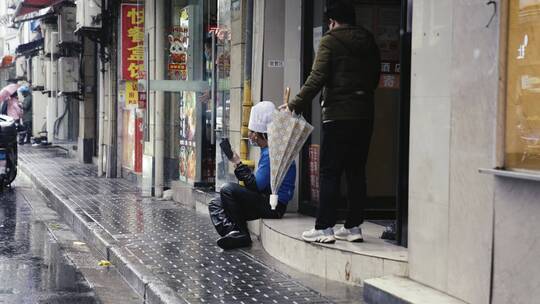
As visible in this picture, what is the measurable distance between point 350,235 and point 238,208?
5.37ft

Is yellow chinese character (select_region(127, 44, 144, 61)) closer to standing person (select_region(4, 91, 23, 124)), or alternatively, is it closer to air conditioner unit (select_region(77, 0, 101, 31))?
air conditioner unit (select_region(77, 0, 101, 31))

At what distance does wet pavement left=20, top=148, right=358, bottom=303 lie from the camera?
6336 millimetres

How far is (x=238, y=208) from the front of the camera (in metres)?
8.20

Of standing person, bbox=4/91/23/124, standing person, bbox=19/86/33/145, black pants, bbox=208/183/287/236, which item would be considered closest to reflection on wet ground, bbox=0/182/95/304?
black pants, bbox=208/183/287/236

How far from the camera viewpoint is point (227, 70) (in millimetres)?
10656

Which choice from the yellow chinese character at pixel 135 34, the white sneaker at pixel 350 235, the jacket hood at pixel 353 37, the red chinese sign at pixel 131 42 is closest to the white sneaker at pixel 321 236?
the white sneaker at pixel 350 235

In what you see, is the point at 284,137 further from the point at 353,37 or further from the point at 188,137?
the point at 188,137

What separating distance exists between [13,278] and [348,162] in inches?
132

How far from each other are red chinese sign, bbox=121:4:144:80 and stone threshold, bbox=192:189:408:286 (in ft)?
25.9

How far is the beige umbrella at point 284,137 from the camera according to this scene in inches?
273

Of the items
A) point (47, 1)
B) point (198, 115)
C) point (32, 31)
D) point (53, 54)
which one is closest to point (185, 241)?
point (198, 115)

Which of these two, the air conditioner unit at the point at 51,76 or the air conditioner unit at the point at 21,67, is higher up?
the air conditioner unit at the point at 21,67

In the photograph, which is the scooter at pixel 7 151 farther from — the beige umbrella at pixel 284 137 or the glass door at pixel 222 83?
the beige umbrella at pixel 284 137

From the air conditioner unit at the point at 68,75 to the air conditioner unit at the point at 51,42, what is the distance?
10.1 feet
